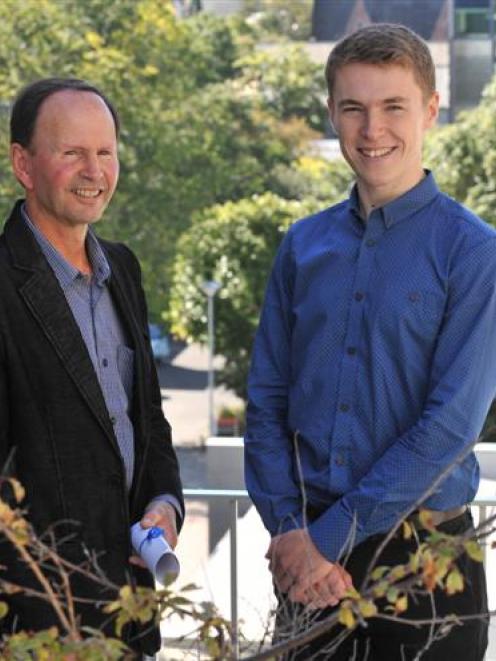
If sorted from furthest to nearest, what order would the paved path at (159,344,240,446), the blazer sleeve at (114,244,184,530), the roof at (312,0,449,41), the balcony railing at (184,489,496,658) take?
the roof at (312,0,449,41)
the paved path at (159,344,240,446)
the balcony railing at (184,489,496,658)
the blazer sleeve at (114,244,184,530)

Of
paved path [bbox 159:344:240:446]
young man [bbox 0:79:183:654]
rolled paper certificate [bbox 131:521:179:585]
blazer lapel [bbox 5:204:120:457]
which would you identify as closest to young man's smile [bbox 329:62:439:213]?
young man [bbox 0:79:183:654]

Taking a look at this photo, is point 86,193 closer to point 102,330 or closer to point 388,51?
point 102,330

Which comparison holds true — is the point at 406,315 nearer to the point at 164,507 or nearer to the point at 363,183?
the point at 363,183

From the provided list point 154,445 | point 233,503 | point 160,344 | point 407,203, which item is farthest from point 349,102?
point 160,344

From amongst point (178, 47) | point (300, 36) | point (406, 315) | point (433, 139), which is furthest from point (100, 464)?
point (300, 36)

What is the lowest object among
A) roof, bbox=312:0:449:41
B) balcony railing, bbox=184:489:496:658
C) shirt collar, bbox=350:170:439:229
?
roof, bbox=312:0:449:41

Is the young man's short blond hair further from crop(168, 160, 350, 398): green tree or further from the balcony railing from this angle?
crop(168, 160, 350, 398): green tree

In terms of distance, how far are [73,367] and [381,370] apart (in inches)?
18.6

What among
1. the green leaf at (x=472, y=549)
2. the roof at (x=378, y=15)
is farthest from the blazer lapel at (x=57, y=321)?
the roof at (x=378, y=15)

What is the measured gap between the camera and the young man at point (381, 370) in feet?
6.88

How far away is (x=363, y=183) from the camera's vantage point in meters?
2.23

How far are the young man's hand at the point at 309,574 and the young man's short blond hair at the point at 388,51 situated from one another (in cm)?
72

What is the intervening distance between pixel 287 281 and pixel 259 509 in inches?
14.9

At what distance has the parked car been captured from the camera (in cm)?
3434
